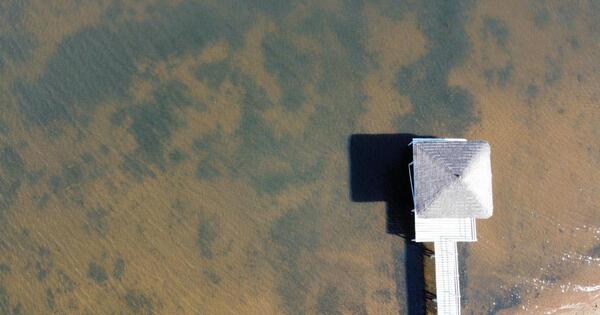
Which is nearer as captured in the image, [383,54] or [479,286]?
[479,286]

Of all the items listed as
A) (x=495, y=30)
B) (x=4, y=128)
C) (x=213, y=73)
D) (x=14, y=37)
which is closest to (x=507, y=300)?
(x=495, y=30)

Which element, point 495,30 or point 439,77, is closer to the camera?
point 439,77

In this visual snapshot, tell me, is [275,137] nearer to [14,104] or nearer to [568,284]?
[14,104]

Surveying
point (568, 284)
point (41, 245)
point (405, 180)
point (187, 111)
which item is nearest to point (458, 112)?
point (405, 180)

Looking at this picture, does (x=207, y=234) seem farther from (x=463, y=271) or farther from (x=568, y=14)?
(x=568, y=14)

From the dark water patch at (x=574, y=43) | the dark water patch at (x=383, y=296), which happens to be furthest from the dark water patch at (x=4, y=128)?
the dark water patch at (x=574, y=43)

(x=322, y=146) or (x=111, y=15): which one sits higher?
(x=111, y=15)

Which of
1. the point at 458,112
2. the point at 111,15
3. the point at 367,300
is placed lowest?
the point at 367,300
